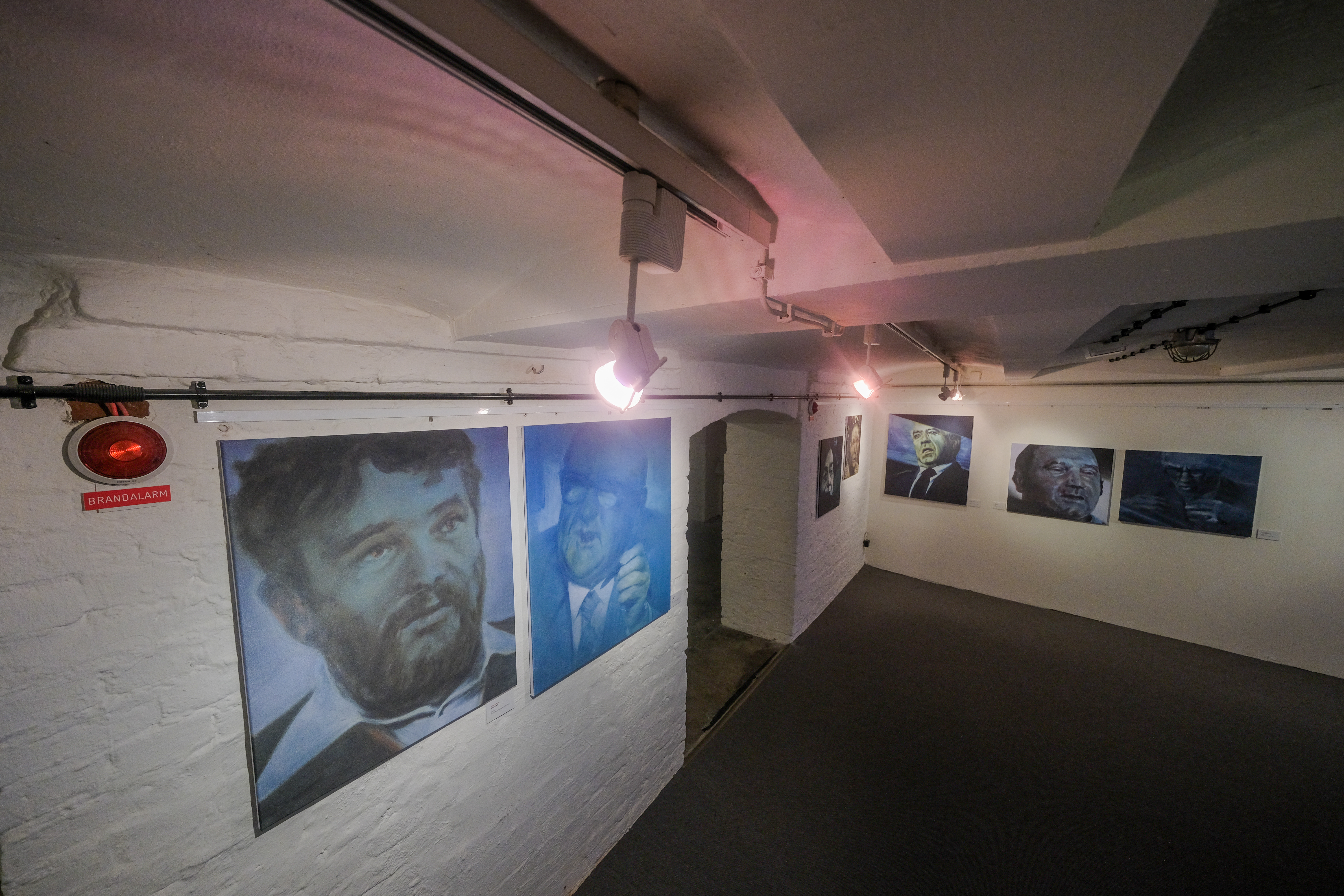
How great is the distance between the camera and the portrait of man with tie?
6.88 ft

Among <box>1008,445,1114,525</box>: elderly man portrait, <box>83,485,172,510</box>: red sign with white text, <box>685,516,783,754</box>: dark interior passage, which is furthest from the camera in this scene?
<box>1008,445,1114,525</box>: elderly man portrait

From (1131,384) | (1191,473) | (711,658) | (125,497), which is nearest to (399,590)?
(125,497)

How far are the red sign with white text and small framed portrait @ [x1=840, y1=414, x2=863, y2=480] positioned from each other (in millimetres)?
5311

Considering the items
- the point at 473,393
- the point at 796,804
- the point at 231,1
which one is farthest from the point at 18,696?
the point at 796,804

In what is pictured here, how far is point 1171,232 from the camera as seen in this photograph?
0.77 metres

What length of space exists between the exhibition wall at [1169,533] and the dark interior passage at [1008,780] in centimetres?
36

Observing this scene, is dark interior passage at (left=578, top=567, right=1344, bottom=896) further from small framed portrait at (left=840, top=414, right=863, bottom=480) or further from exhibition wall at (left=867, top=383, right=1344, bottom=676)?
small framed portrait at (left=840, top=414, right=863, bottom=480)

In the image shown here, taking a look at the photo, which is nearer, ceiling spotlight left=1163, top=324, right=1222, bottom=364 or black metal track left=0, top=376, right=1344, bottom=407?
black metal track left=0, top=376, right=1344, bottom=407

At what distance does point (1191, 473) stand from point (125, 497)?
23.8 ft

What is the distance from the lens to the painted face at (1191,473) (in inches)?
179

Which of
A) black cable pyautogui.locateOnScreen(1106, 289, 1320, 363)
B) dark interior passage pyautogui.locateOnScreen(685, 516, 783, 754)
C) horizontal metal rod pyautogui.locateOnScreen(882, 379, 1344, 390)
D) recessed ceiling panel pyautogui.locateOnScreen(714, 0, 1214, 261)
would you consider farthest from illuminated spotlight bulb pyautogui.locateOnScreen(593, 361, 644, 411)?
horizontal metal rod pyautogui.locateOnScreen(882, 379, 1344, 390)

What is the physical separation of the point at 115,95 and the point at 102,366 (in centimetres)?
82

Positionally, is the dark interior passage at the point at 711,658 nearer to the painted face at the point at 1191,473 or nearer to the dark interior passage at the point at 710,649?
the dark interior passage at the point at 710,649

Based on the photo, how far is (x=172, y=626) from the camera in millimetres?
1240
